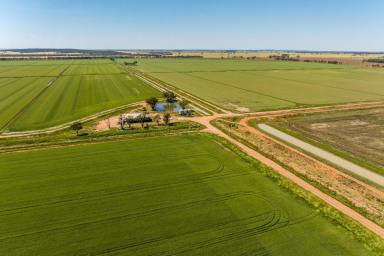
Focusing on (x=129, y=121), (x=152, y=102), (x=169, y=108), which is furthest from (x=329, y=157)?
(x=152, y=102)

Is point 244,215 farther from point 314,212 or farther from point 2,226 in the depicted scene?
point 2,226

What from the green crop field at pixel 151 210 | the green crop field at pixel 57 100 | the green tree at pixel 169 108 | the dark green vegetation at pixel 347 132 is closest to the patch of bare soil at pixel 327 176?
the green crop field at pixel 151 210

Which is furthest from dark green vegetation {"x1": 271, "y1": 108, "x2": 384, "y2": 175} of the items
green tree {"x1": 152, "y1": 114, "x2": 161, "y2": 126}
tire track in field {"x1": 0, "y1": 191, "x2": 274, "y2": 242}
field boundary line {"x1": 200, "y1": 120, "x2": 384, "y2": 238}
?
green tree {"x1": 152, "y1": 114, "x2": 161, "y2": 126}

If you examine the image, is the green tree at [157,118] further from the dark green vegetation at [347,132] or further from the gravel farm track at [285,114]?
the dark green vegetation at [347,132]

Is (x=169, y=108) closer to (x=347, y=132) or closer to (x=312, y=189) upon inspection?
(x=347, y=132)

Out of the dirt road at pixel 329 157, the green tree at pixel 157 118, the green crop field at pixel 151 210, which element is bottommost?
the green crop field at pixel 151 210

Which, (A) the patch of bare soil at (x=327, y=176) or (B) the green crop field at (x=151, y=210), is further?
(A) the patch of bare soil at (x=327, y=176)

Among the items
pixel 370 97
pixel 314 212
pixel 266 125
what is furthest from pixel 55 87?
pixel 370 97
